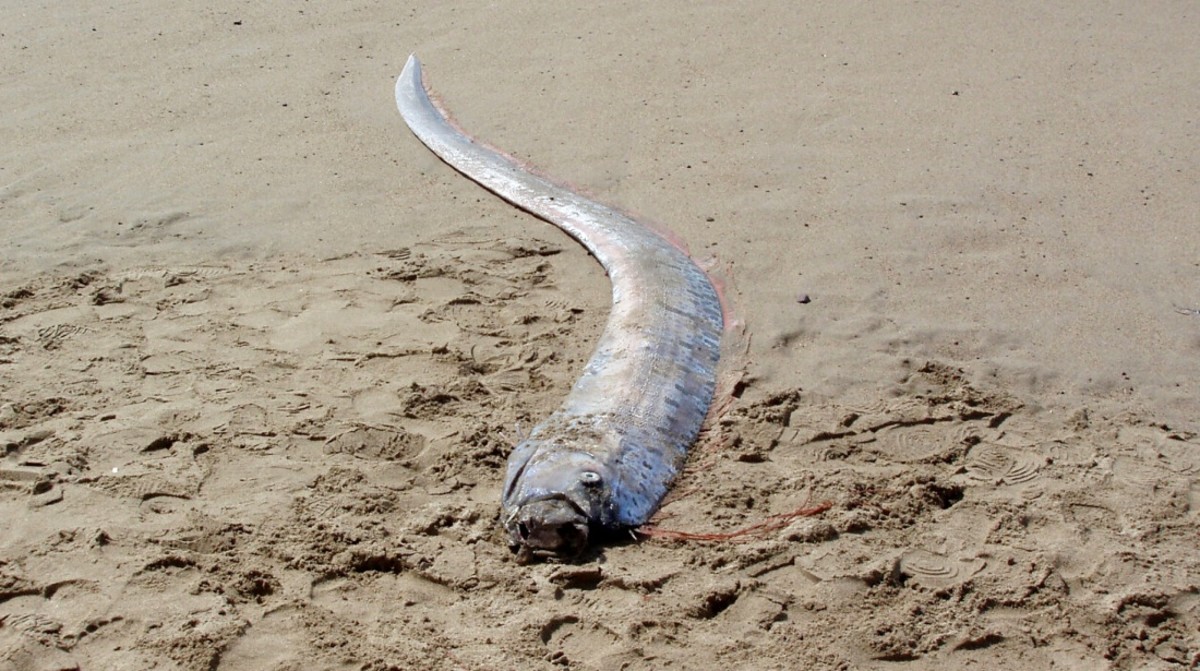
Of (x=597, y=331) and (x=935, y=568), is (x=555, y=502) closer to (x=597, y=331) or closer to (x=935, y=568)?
(x=935, y=568)

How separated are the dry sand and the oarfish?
88 millimetres

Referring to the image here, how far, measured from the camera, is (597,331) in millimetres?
4000

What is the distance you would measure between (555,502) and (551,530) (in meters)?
0.08

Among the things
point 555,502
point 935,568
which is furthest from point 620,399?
point 935,568

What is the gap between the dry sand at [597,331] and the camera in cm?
268

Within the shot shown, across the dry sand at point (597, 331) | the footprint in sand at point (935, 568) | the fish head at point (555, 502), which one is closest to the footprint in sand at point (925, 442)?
the dry sand at point (597, 331)

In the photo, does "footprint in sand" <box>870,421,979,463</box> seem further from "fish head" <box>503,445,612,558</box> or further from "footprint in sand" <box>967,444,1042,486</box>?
"fish head" <box>503,445,612,558</box>

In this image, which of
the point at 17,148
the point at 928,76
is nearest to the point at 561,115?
the point at 928,76

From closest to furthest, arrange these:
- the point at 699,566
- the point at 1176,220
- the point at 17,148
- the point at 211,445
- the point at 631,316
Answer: the point at 699,566 → the point at 211,445 → the point at 631,316 → the point at 1176,220 → the point at 17,148

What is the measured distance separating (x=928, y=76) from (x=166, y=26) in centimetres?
458

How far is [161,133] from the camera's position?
226 inches

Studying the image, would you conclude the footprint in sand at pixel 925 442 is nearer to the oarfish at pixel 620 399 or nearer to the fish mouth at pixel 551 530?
the oarfish at pixel 620 399

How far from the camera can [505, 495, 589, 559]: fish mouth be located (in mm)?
2861

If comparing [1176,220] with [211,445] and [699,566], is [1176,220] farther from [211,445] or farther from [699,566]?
[211,445]
